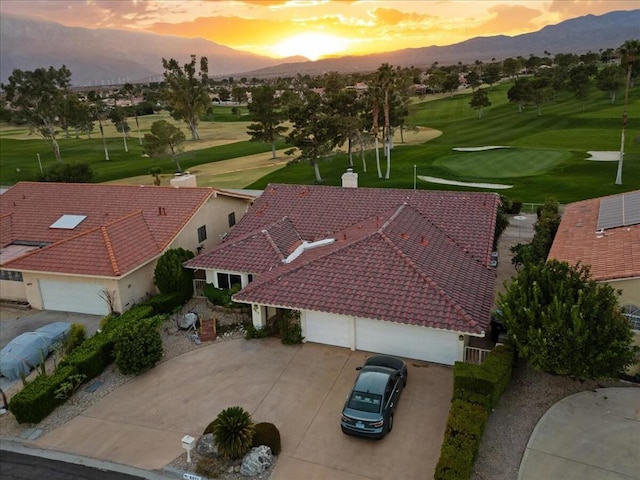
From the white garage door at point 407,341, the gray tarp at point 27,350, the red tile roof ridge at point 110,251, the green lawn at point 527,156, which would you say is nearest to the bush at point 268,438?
the white garage door at point 407,341

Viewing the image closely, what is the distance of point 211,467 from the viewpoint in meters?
14.0

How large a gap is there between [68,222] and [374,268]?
19.4 metres

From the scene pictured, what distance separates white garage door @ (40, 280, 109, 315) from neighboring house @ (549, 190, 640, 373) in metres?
20.9

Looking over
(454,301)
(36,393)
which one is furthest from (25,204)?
(454,301)

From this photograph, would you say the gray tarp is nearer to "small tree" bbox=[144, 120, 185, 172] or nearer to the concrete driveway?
the concrete driveway

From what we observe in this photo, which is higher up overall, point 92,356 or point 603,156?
point 603,156

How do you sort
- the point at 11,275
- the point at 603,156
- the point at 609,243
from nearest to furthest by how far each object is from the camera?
the point at 609,243
the point at 11,275
the point at 603,156

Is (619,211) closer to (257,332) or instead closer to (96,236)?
(257,332)

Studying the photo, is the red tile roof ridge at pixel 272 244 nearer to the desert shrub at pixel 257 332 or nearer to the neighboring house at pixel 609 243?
the desert shrub at pixel 257 332

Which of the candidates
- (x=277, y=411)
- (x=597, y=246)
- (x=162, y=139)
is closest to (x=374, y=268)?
(x=277, y=411)

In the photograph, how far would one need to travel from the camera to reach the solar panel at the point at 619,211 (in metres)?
21.3

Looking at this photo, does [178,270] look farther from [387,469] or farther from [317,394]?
[387,469]

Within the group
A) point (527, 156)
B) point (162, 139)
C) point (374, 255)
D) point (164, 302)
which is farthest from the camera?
point (162, 139)

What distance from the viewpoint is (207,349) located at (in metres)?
20.6
